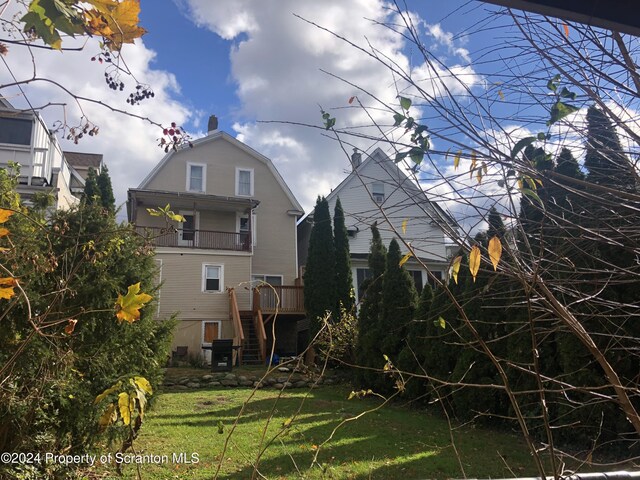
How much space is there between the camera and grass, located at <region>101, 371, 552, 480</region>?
19.1 ft

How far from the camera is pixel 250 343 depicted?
1944 centimetres

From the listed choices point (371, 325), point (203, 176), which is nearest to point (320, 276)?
point (371, 325)

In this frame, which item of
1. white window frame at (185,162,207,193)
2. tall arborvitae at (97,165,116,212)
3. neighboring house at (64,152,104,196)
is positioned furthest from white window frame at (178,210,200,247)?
neighboring house at (64,152,104,196)

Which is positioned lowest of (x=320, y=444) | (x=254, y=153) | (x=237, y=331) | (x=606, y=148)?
(x=320, y=444)

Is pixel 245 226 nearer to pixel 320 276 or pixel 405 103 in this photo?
pixel 320 276

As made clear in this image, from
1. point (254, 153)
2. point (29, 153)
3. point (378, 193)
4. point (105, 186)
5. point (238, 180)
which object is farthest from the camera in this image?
point (254, 153)

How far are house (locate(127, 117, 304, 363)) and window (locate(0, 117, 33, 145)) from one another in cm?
502

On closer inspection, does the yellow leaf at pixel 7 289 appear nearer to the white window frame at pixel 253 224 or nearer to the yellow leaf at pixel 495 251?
the yellow leaf at pixel 495 251

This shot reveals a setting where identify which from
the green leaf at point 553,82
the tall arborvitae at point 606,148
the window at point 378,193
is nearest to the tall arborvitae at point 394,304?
the window at point 378,193

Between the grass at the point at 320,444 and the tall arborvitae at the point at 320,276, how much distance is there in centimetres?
802

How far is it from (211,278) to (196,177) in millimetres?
4968

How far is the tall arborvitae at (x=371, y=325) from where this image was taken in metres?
12.8

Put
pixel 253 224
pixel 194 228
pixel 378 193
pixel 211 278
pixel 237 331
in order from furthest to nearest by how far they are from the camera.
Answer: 1. pixel 253 224
2. pixel 194 228
3. pixel 211 278
4. pixel 378 193
5. pixel 237 331

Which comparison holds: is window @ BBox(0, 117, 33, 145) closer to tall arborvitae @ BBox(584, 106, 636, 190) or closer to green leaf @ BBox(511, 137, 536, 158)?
tall arborvitae @ BBox(584, 106, 636, 190)
